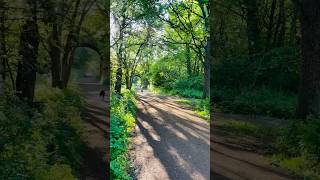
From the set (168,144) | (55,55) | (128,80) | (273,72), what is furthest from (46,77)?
(273,72)

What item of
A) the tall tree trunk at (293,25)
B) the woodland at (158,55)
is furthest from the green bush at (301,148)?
the woodland at (158,55)

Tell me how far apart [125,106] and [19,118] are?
133 centimetres

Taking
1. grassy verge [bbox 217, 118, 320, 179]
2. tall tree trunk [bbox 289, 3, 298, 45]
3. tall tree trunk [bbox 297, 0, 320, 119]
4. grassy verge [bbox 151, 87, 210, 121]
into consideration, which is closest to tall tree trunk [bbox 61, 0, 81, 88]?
grassy verge [bbox 151, 87, 210, 121]

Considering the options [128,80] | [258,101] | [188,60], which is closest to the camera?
[258,101]

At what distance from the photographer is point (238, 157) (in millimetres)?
5000

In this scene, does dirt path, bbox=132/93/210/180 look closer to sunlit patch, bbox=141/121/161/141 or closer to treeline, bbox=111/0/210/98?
sunlit patch, bbox=141/121/161/141

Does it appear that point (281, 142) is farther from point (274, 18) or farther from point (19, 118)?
point (19, 118)

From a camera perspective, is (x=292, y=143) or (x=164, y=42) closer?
(x=292, y=143)

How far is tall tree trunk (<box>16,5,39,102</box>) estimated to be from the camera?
4172 mm

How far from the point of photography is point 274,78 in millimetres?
4914

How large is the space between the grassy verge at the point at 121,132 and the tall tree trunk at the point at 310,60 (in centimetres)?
170

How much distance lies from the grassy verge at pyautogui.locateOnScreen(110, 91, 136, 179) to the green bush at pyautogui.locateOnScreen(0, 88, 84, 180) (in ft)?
1.29

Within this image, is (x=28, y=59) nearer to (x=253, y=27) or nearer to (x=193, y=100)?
(x=193, y=100)

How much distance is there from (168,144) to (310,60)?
167cm
